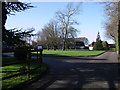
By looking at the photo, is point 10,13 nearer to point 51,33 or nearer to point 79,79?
point 79,79

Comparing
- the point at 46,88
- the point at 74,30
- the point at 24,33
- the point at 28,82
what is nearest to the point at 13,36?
the point at 24,33

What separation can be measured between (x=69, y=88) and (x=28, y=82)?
5.32 feet

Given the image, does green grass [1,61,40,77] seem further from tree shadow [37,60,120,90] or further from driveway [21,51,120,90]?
tree shadow [37,60,120,90]

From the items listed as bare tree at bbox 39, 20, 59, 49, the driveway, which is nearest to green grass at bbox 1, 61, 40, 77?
the driveway

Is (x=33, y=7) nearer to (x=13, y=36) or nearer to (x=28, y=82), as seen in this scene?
(x=13, y=36)

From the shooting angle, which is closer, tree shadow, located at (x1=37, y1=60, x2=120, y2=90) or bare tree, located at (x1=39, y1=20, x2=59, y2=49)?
tree shadow, located at (x1=37, y1=60, x2=120, y2=90)

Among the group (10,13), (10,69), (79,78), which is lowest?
(79,78)

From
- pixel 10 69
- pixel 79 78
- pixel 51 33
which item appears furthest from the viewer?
pixel 51 33

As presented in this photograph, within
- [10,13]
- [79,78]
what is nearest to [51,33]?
[10,13]

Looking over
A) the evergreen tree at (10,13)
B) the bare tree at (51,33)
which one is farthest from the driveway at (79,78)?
the bare tree at (51,33)

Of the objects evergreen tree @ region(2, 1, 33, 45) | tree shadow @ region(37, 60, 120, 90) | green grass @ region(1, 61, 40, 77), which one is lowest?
tree shadow @ region(37, 60, 120, 90)

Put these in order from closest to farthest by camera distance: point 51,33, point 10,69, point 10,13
Answer: point 10,69 < point 10,13 < point 51,33

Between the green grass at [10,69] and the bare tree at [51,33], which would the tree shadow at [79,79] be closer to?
the green grass at [10,69]

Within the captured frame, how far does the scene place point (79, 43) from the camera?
10375 centimetres
